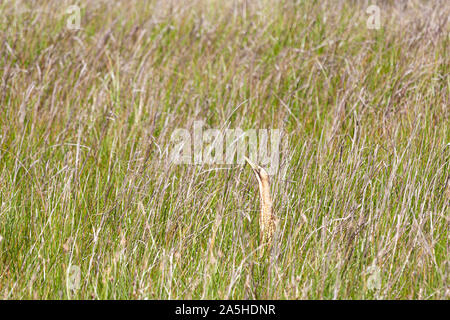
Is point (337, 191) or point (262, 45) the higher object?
point (262, 45)

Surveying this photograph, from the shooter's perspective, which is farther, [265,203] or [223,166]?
[223,166]

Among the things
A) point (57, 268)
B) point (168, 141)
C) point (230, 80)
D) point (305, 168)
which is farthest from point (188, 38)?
point (57, 268)

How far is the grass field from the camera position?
2.21 meters

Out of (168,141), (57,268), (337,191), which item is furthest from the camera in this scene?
(168,141)

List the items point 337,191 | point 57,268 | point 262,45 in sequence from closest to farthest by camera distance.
→ point 57,268 → point 337,191 → point 262,45

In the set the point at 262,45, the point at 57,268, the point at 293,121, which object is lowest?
the point at 57,268

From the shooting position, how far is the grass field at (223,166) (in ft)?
7.25

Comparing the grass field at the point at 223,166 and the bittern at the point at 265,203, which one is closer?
the grass field at the point at 223,166

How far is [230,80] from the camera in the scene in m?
3.63

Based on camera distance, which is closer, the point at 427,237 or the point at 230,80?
the point at 427,237

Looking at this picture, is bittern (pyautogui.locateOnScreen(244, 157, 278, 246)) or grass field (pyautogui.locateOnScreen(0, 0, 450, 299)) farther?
bittern (pyautogui.locateOnScreen(244, 157, 278, 246))

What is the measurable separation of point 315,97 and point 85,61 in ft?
4.53

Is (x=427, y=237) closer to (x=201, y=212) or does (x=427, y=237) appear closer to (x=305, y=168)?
(x=305, y=168)

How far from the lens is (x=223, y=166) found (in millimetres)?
2832
